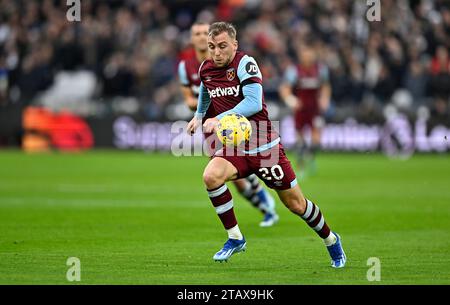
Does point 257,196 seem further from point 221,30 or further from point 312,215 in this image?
point 221,30

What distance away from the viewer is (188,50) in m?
25.8

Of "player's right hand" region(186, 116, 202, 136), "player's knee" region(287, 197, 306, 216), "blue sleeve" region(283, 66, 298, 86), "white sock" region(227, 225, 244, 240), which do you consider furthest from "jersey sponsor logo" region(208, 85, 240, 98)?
"blue sleeve" region(283, 66, 298, 86)

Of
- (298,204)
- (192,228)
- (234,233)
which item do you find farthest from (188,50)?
(298,204)

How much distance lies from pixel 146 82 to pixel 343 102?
19.8ft

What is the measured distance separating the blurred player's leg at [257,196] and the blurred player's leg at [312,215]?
3.66m

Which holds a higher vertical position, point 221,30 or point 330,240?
point 221,30

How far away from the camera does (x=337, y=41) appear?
2802cm

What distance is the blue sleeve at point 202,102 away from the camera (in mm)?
9875

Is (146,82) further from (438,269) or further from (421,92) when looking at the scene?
(438,269)

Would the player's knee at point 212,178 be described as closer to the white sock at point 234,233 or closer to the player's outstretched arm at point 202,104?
the white sock at point 234,233

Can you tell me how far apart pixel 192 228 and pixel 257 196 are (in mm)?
1059

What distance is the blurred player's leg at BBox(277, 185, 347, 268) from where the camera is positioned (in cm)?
929

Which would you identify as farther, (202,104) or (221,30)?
(202,104)
